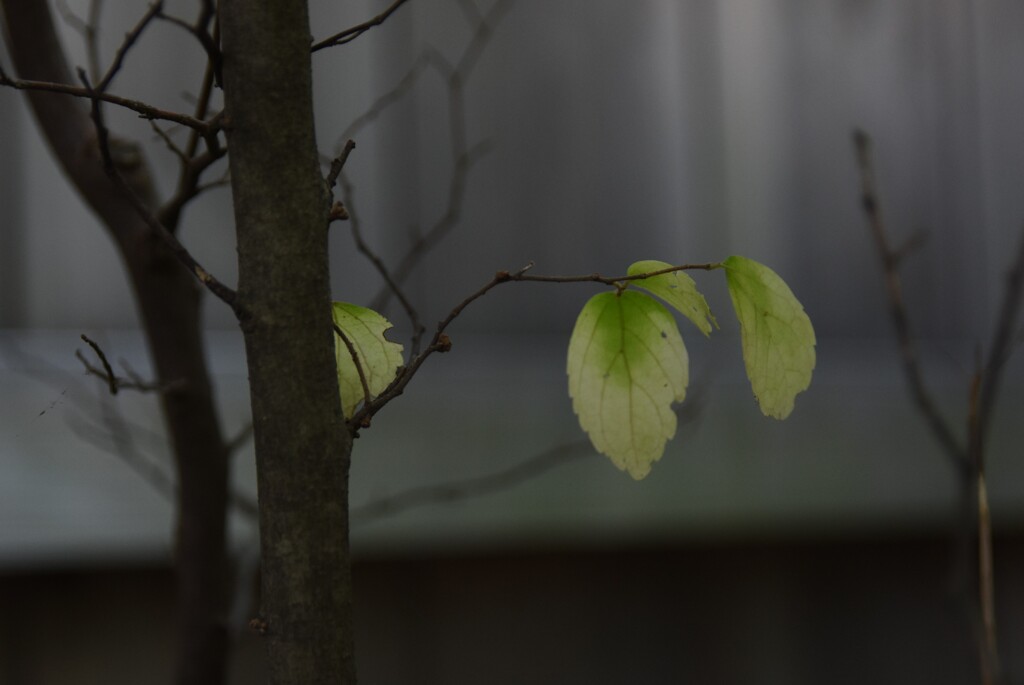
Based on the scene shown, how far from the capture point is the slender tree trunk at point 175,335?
2.22 feet

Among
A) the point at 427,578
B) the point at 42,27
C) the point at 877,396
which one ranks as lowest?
the point at 427,578

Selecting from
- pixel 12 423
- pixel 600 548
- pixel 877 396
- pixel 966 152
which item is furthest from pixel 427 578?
pixel 966 152

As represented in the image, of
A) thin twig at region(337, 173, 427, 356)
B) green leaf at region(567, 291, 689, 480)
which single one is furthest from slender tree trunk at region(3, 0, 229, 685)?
green leaf at region(567, 291, 689, 480)

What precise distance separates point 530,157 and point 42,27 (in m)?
0.94

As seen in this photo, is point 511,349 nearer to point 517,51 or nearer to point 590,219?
point 590,219

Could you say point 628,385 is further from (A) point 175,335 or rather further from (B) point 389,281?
(A) point 175,335

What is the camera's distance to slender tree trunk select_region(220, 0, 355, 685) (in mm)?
314

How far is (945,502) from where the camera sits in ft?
5.00

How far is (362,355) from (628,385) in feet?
0.37

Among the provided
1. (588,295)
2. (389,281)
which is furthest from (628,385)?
(588,295)

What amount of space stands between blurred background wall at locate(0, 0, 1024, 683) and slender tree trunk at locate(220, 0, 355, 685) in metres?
1.01

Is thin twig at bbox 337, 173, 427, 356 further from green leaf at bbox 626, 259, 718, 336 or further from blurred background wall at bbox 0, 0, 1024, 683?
blurred background wall at bbox 0, 0, 1024, 683

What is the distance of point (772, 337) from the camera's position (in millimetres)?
370

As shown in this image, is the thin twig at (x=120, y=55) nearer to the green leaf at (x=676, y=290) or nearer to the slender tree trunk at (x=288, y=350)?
the slender tree trunk at (x=288, y=350)
